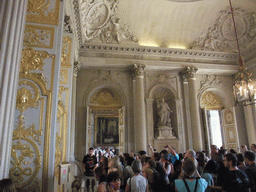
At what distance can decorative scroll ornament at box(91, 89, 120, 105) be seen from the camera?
441 inches

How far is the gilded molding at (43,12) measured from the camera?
414 cm

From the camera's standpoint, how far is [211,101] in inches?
491

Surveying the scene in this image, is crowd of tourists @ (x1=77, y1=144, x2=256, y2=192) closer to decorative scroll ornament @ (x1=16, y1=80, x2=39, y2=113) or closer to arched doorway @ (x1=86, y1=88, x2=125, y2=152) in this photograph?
decorative scroll ornament @ (x1=16, y1=80, x2=39, y2=113)

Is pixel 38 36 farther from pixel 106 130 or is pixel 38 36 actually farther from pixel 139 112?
pixel 106 130

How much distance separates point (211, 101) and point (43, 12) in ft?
35.9

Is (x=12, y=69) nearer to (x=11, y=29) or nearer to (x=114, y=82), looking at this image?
(x=11, y=29)

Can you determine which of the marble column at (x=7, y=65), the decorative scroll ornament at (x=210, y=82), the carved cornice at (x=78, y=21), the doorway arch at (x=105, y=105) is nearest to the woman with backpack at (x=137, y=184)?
the marble column at (x=7, y=65)

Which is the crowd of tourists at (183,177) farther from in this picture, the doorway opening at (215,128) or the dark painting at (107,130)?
the dark painting at (107,130)

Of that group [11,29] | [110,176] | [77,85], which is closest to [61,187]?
[110,176]

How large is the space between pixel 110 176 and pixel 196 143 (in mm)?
8834

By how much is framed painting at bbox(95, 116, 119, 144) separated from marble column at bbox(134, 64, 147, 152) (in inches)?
149

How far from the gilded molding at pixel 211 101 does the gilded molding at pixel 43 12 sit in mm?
10202

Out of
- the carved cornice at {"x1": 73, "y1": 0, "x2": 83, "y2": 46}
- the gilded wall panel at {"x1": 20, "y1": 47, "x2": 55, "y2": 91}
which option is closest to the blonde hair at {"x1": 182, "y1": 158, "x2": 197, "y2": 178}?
the gilded wall panel at {"x1": 20, "y1": 47, "x2": 55, "y2": 91}

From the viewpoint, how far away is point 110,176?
2594 millimetres
